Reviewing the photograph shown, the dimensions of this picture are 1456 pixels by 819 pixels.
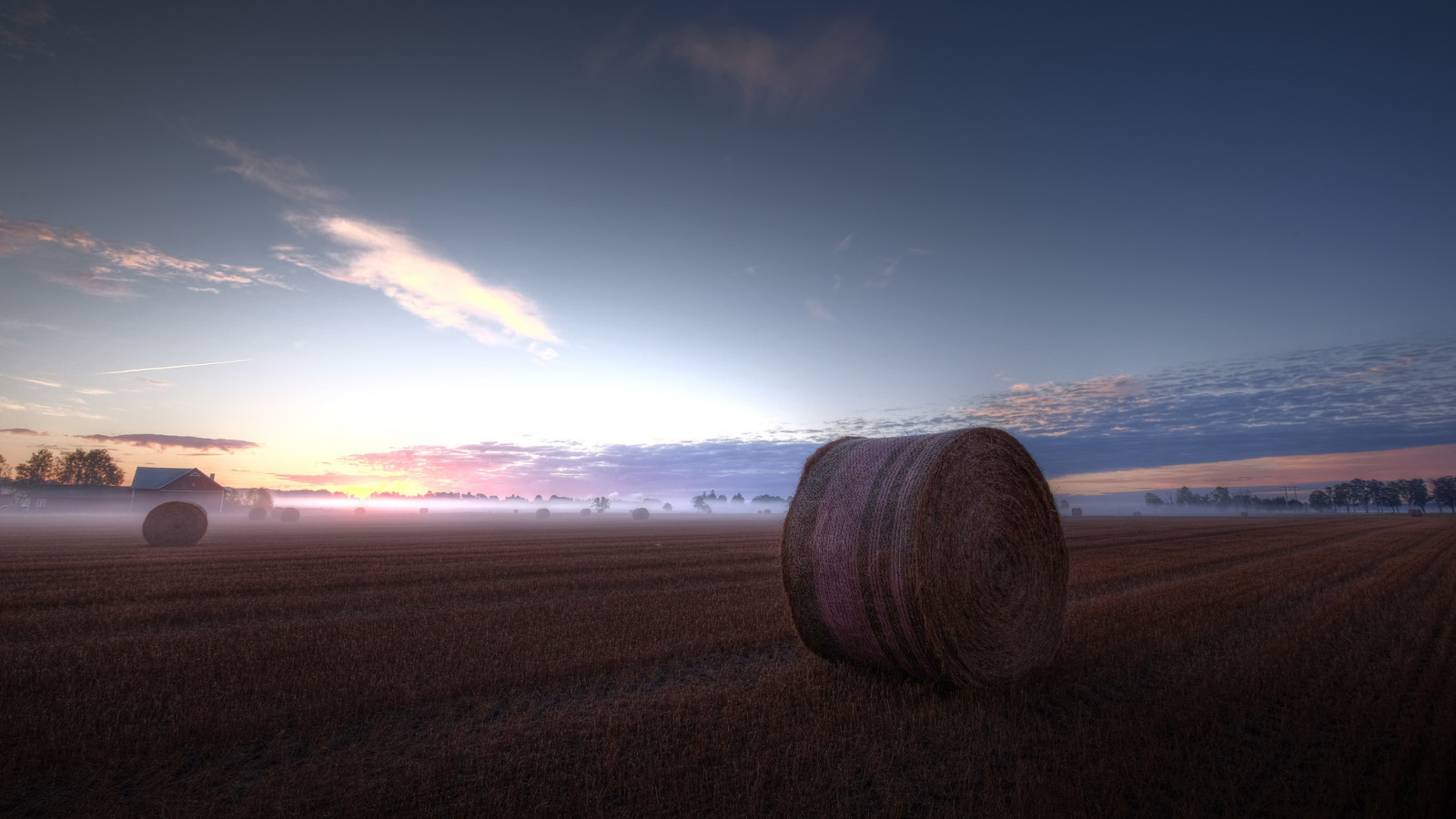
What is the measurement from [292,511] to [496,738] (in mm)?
84978

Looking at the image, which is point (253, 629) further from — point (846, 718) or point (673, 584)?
point (846, 718)

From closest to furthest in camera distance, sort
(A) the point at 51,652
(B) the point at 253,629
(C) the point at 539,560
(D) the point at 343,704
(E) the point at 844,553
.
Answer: (D) the point at 343,704, (E) the point at 844,553, (A) the point at 51,652, (B) the point at 253,629, (C) the point at 539,560

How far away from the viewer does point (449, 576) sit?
48.8 ft

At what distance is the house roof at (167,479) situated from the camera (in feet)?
236

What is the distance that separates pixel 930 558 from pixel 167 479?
95215 mm

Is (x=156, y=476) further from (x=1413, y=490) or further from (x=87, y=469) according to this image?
(x=1413, y=490)

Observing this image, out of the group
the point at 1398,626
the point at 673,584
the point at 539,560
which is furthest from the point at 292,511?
the point at 1398,626

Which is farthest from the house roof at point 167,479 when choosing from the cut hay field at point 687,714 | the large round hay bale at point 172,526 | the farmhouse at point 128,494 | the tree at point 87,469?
the cut hay field at point 687,714

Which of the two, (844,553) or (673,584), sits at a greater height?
(844,553)

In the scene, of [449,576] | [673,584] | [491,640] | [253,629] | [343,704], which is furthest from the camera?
[449,576]

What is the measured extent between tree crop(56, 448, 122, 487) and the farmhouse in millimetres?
25344

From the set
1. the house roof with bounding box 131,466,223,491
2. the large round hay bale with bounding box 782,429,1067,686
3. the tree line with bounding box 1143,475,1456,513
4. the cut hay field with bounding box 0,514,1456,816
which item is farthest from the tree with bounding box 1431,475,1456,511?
the house roof with bounding box 131,466,223,491

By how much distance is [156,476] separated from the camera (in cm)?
7394

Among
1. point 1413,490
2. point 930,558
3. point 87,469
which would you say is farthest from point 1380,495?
point 87,469
